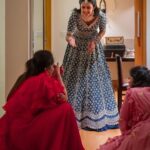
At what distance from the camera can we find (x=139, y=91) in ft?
7.90

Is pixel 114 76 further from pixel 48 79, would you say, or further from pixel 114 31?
pixel 48 79

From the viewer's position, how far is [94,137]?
12.2 feet

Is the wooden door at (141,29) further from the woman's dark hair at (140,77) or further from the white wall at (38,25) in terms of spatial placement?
the woman's dark hair at (140,77)

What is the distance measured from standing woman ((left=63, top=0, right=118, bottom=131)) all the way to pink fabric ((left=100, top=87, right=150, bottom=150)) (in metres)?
1.40

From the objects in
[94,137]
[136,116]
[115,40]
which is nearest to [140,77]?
[136,116]

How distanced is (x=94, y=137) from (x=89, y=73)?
2.37 feet

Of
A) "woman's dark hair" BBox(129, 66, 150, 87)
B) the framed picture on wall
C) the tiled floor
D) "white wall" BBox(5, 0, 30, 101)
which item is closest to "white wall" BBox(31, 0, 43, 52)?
"white wall" BBox(5, 0, 30, 101)

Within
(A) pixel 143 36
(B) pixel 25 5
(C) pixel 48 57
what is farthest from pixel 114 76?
(C) pixel 48 57

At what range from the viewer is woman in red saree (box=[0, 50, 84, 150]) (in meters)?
2.56

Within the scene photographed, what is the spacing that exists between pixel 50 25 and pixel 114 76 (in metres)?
2.89

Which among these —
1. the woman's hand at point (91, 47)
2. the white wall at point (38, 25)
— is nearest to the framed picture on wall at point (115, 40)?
the white wall at point (38, 25)

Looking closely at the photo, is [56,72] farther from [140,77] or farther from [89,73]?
[89,73]

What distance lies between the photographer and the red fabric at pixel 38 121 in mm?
2557

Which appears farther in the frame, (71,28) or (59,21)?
(59,21)
